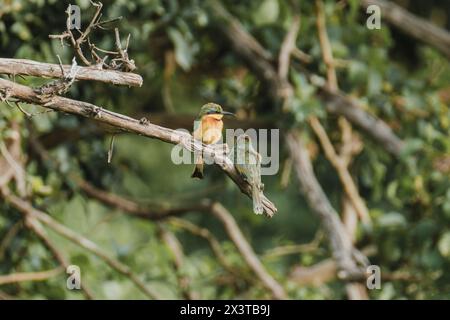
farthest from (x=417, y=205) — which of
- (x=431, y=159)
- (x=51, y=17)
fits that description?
(x=51, y=17)

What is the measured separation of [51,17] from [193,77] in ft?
4.09

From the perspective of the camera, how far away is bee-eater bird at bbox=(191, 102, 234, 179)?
208 centimetres

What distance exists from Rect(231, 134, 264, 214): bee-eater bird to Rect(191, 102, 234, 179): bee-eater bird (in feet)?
0.18

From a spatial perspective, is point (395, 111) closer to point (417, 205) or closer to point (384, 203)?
point (417, 205)

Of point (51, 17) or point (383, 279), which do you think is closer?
point (51, 17)

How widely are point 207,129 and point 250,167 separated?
133mm

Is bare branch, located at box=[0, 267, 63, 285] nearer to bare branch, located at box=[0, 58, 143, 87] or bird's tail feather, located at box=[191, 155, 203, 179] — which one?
bird's tail feather, located at box=[191, 155, 203, 179]

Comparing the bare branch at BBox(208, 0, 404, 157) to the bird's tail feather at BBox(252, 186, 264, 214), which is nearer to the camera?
Result: the bird's tail feather at BBox(252, 186, 264, 214)

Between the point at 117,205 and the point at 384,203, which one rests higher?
the point at 384,203

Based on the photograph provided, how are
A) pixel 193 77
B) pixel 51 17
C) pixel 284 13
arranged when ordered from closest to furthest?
pixel 51 17, pixel 284 13, pixel 193 77

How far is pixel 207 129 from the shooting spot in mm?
2104

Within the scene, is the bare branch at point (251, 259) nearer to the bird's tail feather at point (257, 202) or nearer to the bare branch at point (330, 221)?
the bare branch at point (330, 221)

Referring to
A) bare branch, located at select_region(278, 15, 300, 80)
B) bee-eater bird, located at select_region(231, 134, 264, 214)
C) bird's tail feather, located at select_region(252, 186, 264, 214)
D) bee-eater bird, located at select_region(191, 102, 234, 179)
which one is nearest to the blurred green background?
bare branch, located at select_region(278, 15, 300, 80)
